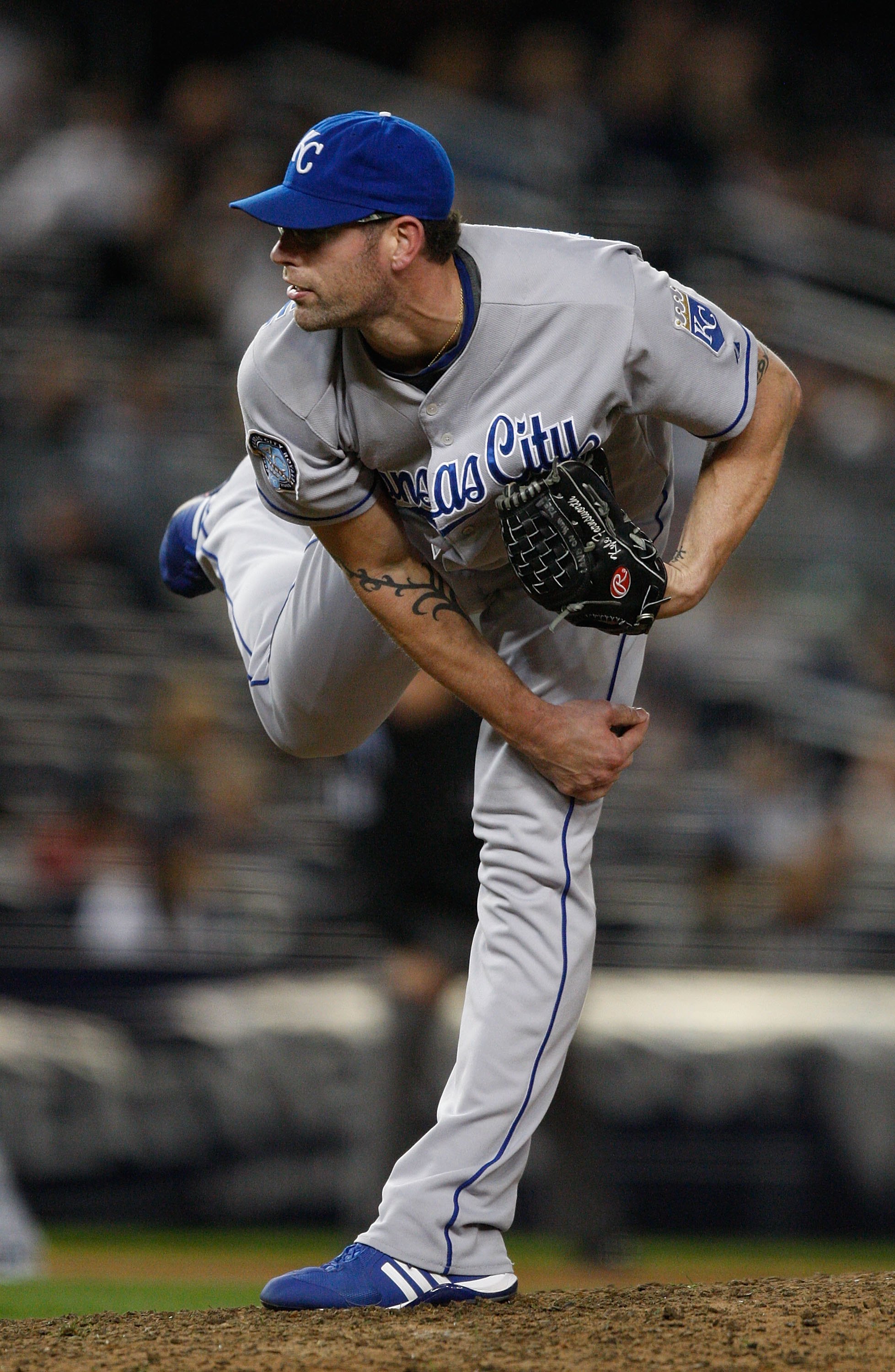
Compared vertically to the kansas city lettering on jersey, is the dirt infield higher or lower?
lower

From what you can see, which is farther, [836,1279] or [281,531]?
[281,531]

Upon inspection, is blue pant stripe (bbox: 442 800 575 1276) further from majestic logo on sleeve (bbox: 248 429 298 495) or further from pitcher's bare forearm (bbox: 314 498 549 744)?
majestic logo on sleeve (bbox: 248 429 298 495)

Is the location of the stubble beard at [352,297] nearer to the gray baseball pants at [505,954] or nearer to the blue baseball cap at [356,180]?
the blue baseball cap at [356,180]

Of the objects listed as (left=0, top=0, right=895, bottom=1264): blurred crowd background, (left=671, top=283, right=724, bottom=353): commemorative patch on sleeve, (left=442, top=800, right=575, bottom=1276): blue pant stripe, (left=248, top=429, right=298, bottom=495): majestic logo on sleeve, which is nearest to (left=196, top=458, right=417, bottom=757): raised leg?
(left=248, top=429, right=298, bottom=495): majestic logo on sleeve

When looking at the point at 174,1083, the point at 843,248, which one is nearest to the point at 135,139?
the point at 843,248

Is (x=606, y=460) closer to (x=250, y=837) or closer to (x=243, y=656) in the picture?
(x=243, y=656)

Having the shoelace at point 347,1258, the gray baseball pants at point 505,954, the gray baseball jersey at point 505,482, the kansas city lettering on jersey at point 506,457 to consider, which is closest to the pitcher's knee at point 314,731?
the gray baseball pants at point 505,954
